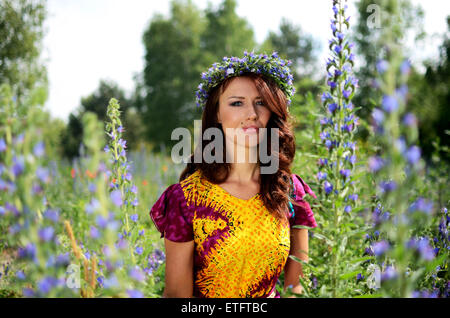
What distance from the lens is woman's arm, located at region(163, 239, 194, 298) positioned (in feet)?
6.98

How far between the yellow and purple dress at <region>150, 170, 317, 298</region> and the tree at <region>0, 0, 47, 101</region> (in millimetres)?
5233

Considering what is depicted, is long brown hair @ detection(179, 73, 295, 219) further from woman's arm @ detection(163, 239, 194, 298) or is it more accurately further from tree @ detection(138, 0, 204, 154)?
tree @ detection(138, 0, 204, 154)

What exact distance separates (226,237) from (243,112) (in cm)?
81

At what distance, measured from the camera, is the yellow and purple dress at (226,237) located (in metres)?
2.16

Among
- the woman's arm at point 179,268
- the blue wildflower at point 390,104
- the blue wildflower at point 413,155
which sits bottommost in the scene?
the woman's arm at point 179,268

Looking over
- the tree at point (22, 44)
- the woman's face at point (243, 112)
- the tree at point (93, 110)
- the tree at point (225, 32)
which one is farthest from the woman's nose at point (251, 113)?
the tree at point (93, 110)

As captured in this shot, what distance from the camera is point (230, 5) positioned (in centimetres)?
2114

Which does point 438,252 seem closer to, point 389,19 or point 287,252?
point 287,252

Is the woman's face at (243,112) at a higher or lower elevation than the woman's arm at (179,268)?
higher

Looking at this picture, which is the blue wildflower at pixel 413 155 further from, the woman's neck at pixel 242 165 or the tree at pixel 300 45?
the tree at pixel 300 45

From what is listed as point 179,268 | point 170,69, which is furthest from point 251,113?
point 170,69

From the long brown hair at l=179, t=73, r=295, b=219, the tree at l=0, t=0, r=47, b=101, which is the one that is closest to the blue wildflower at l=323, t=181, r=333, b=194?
the long brown hair at l=179, t=73, r=295, b=219

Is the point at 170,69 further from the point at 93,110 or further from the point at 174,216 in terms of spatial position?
the point at 174,216
